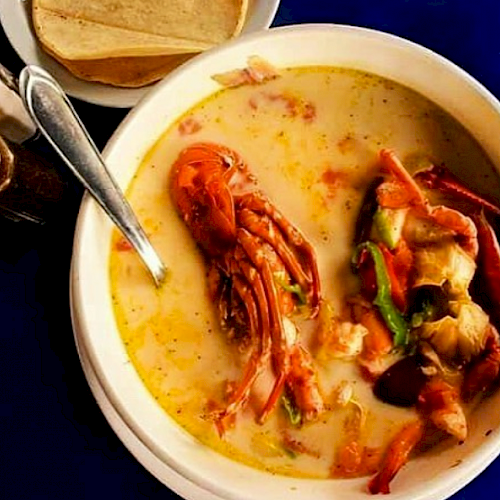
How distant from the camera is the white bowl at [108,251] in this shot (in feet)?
A: 4.10

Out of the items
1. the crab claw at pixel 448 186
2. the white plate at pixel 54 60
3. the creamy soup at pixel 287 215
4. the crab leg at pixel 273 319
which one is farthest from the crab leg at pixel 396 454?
the white plate at pixel 54 60

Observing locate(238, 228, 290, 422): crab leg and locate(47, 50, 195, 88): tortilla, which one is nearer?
locate(238, 228, 290, 422): crab leg

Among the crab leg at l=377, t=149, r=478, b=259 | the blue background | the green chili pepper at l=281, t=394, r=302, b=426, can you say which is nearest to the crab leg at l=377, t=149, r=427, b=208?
the crab leg at l=377, t=149, r=478, b=259

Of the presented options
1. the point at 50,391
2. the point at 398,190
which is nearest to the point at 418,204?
the point at 398,190

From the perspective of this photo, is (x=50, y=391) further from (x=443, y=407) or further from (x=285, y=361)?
(x=443, y=407)

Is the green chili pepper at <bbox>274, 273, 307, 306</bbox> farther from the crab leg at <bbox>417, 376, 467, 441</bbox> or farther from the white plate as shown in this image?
the white plate

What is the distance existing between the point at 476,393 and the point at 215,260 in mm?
294

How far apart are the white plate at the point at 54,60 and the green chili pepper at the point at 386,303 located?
0.31 meters

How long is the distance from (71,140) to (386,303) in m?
0.34

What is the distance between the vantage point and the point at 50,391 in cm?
142

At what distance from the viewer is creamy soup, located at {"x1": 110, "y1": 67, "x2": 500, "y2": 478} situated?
1.30 m

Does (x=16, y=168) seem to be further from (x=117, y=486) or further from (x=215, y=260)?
(x=117, y=486)

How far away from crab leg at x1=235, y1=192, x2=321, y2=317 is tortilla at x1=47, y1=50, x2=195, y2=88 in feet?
0.64

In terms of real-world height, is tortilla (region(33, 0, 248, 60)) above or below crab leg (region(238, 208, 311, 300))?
above
